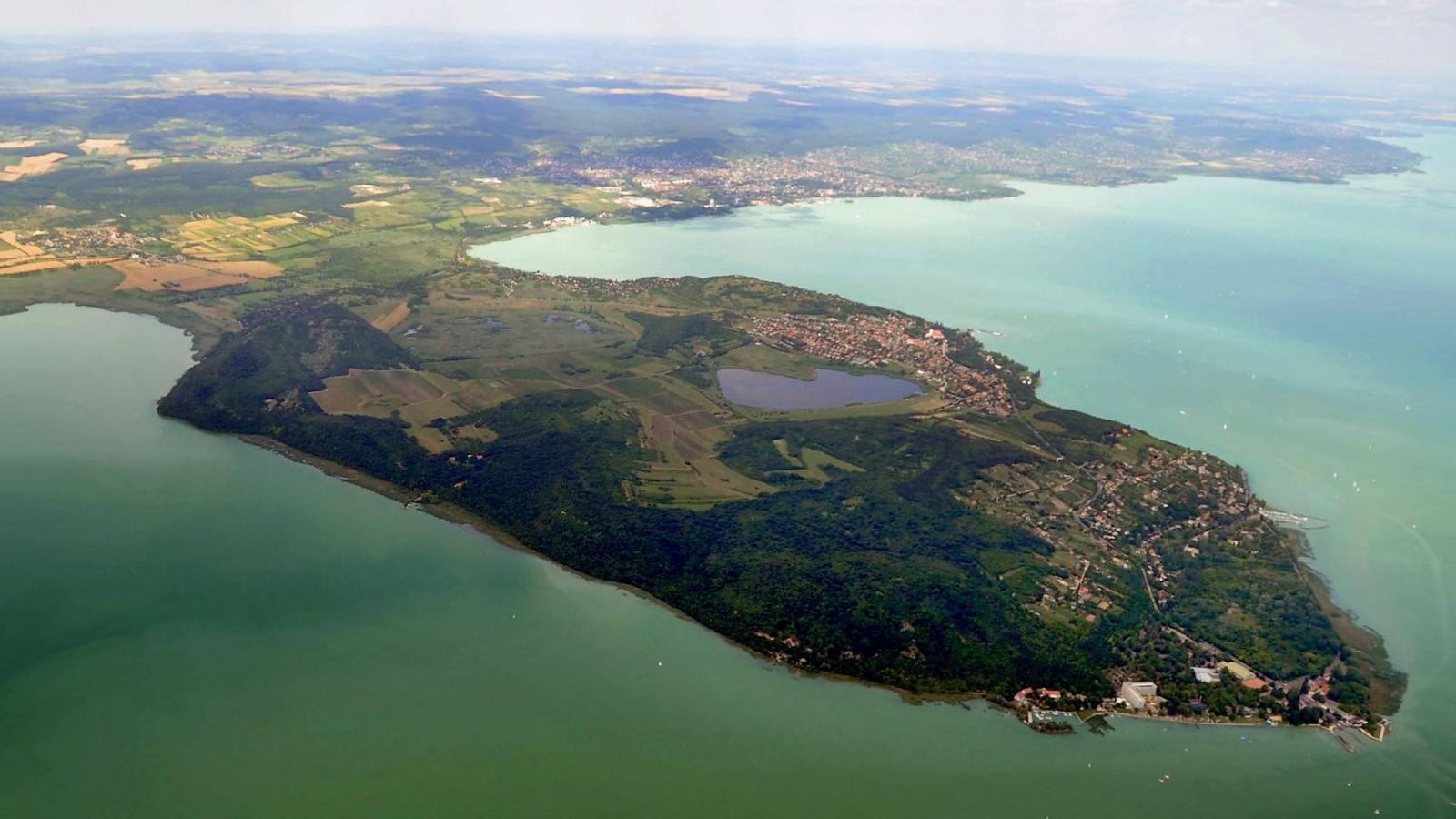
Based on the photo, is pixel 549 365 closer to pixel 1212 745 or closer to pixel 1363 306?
pixel 1212 745

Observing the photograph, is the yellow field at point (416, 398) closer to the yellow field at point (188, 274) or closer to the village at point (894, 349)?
the village at point (894, 349)

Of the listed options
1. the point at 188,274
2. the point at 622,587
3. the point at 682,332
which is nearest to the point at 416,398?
the point at 682,332

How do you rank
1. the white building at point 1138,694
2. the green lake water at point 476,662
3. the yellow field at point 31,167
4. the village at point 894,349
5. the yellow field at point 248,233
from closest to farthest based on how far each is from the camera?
the green lake water at point 476,662 → the white building at point 1138,694 → the village at point 894,349 → the yellow field at point 248,233 → the yellow field at point 31,167

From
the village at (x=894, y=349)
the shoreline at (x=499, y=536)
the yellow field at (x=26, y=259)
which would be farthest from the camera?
the yellow field at (x=26, y=259)

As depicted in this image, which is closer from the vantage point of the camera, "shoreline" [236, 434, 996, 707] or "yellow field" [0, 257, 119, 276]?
"shoreline" [236, 434, 996, 707]

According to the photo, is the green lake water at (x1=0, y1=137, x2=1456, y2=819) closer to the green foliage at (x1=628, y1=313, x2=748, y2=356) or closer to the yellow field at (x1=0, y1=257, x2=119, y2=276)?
the yellow field at (x1=0, y1=257, x2=119, y2=276)

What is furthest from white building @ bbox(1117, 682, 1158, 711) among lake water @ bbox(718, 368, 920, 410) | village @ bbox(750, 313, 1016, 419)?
lake water @ bbox(718, 368, 920, 410)

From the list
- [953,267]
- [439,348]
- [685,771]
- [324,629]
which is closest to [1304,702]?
[685,771]

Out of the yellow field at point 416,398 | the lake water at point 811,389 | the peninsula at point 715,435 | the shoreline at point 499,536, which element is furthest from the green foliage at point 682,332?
the shoreline at point 499,536
